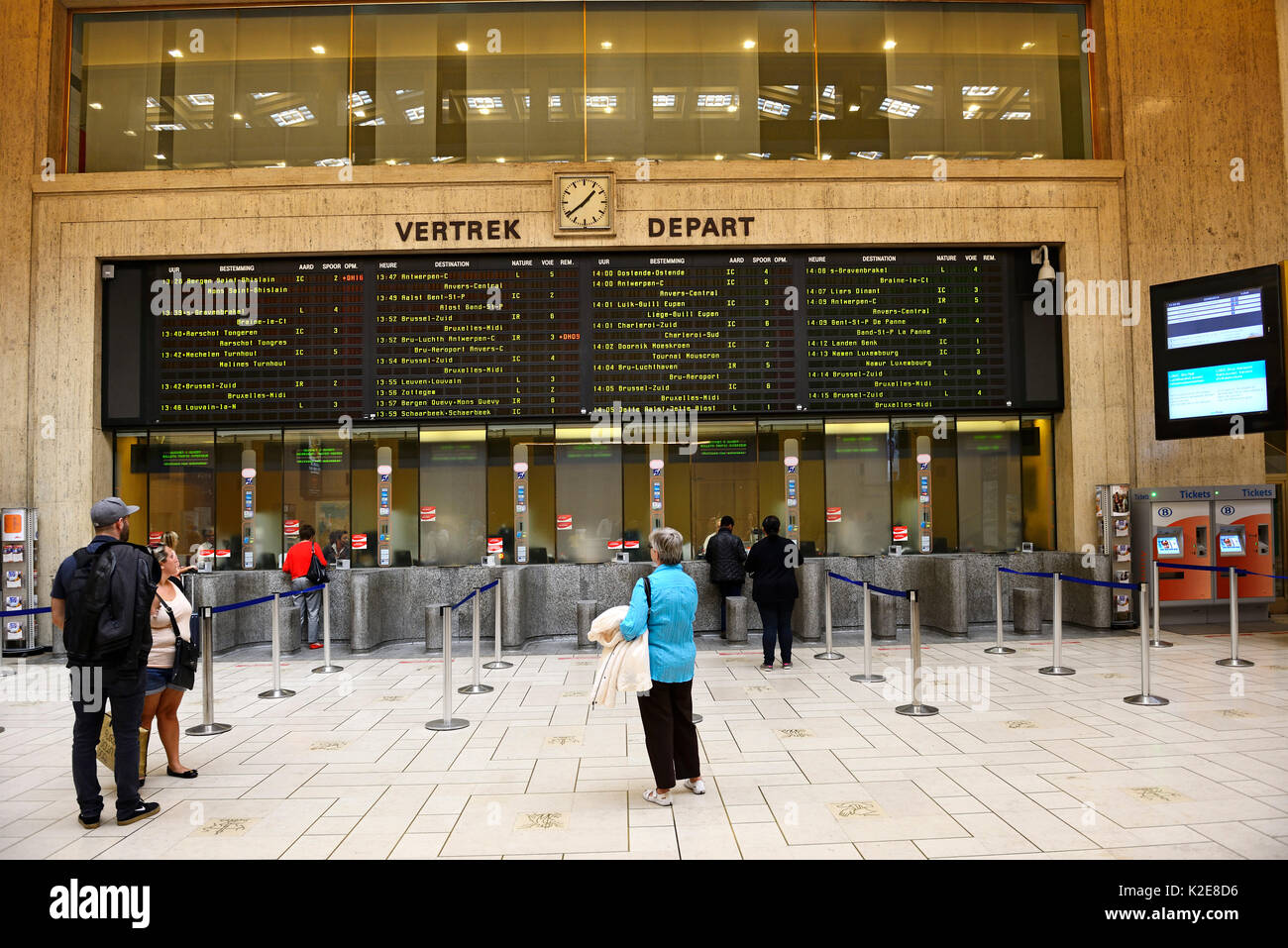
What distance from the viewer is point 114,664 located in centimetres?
439

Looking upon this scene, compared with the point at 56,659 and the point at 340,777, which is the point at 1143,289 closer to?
A: the point at 340,777

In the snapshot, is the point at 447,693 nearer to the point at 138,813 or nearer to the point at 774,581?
the point at 138,813

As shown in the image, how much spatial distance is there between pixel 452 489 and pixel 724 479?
13.0 feet

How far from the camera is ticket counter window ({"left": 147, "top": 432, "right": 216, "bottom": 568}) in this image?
1097cm

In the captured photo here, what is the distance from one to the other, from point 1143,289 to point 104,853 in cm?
1277

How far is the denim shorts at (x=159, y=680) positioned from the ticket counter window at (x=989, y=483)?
10.0m

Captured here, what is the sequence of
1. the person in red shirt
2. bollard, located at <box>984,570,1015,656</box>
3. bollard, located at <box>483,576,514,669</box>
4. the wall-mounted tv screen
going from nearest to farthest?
bollard, located at <box>483,576,514,669</box> < bollard, located at <box>984,570,1015,656</box> < the wall-mounted tv screen < the person in red shirt

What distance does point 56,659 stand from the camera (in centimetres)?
954

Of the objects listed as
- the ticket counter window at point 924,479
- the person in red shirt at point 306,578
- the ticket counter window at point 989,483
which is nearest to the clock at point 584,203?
the ticket counter window at point 924,479

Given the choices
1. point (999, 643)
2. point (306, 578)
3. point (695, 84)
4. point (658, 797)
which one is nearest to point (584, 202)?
point (695, 84)

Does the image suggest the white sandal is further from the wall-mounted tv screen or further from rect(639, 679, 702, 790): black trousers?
the wall-mounted tv screen

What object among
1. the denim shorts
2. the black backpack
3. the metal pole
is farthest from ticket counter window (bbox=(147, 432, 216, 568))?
the metal pole

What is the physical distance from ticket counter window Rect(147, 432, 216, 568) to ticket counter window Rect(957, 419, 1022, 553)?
420 inches

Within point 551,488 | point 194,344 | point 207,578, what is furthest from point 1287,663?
point 194,344
